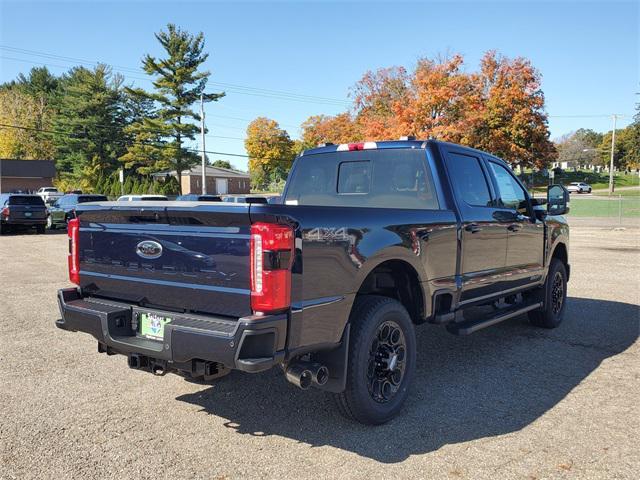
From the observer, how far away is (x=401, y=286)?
428cm

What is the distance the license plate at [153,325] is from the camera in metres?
3.37

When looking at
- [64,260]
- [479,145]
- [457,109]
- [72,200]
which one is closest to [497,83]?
[479,145]

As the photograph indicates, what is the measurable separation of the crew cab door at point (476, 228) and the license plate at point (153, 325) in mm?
2597

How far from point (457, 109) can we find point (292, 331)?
32.3 metres

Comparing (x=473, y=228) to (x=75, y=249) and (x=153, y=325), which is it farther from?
(x=75, y=249)

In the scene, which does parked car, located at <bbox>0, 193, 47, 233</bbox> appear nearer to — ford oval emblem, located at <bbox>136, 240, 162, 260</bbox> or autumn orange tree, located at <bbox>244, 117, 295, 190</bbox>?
ford oval emblem, located at <bbox>136, 240, 162, 260</bbox>

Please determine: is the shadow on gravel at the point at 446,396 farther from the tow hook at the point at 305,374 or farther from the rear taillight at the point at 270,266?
the rear taillight at the point at 270,266

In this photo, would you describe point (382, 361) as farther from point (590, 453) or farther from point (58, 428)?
point (58, 428)

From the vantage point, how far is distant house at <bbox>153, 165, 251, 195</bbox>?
239 feet

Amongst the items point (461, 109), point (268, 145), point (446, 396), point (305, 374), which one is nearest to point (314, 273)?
point (305, 374)

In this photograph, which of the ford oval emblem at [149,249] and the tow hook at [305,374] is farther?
the ford oval emblem at [149,249]

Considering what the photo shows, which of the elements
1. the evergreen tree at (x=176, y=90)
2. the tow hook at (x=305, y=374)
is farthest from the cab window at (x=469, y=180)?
the evergreen tree at (x=176, y=90)

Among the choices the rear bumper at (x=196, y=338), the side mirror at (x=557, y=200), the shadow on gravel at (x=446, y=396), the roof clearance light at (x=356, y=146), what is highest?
the roof clearance light at (x=356, y=146)

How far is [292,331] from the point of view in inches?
121
